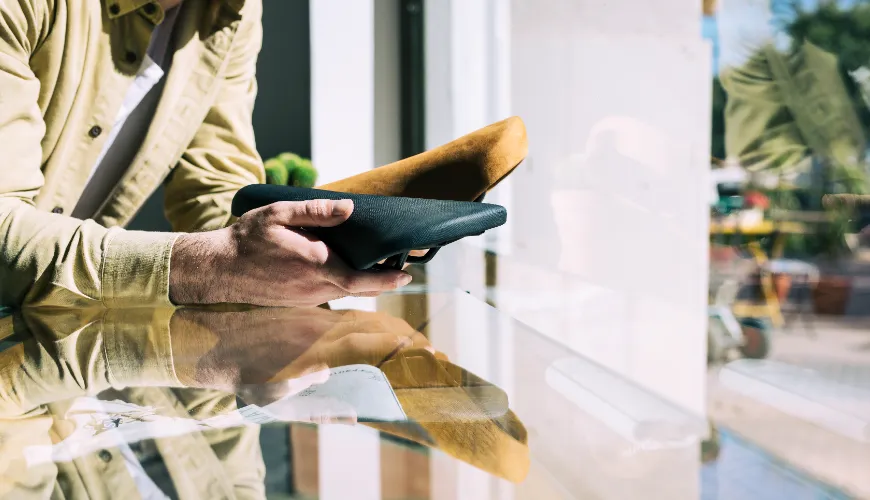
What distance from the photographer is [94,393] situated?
0.96 feet

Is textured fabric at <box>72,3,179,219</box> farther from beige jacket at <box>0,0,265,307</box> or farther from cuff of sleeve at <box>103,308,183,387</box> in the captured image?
cuff of sleeve at <box>103,308,183,387</box>

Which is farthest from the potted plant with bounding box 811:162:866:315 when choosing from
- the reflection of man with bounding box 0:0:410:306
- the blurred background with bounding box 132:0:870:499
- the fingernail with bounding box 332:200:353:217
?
the fingernail with bounding box 332:200:353:217

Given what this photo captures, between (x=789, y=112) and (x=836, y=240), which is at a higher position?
(x=789, y=112)

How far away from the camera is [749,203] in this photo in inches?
111

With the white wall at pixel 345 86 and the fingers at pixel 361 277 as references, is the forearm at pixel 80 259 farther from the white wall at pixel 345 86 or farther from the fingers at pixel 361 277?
the white wall at pixel 345 86

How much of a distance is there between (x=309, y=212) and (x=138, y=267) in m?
0.17

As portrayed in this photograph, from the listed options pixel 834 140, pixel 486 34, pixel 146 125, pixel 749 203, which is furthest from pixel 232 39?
pixel 749 203

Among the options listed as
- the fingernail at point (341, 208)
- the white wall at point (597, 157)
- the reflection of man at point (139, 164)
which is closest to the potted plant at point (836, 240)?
the white wall at point (597, 157)

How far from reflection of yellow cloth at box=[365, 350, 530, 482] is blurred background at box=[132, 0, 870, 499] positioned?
194 centimetres

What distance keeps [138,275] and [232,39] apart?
465 millimetres

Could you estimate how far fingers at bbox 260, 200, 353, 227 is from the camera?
0.44 m

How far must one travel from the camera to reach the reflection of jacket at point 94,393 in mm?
188

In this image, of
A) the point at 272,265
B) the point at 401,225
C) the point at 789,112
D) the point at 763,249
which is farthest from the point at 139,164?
the point at 763,249

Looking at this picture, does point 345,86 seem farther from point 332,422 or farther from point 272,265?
point 332,422
